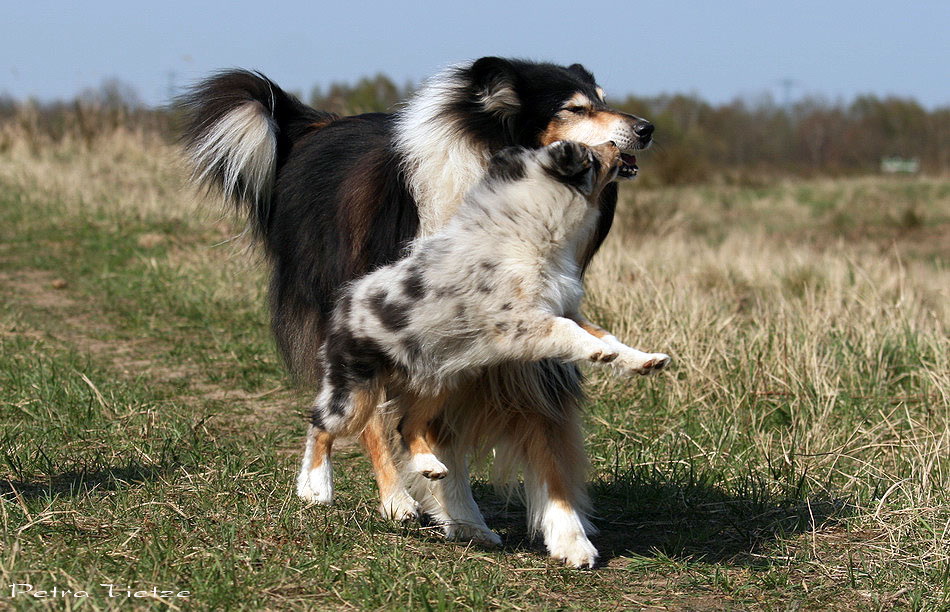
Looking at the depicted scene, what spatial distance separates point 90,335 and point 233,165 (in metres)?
2.75

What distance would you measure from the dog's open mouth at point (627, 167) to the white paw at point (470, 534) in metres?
1.38

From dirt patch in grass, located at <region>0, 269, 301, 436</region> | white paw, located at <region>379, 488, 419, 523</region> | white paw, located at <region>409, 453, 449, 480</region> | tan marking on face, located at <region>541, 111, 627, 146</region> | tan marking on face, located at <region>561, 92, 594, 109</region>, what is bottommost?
dirt patch in grass, located at <region>0, 269, 301, 436</region>

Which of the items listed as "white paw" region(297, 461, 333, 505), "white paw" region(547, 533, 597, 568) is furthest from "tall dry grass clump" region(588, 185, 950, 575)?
"white paw" region(297, 461, 333, 505)

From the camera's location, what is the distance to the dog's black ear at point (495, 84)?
149 inches

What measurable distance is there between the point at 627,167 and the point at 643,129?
1.22ft

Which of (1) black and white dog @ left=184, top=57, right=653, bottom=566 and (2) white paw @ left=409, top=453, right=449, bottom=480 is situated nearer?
(2) white paw @ left=409, top=453, right=449, bottom=480

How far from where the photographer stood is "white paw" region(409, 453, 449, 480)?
3.46 meters

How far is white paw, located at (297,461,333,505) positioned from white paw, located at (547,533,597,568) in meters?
0.88

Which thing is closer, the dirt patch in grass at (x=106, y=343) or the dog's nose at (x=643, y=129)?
the dog's nose at (x=643, y=129)

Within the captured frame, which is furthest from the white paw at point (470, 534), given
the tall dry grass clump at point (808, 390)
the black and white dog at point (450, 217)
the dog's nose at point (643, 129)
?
the dog's nose at point (643, 129)

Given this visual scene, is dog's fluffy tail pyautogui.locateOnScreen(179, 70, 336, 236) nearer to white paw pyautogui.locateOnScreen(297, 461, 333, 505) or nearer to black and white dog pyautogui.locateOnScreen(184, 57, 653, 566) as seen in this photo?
black and white dog pyautogui.locateOnScreen(184, 57, 653, 566)

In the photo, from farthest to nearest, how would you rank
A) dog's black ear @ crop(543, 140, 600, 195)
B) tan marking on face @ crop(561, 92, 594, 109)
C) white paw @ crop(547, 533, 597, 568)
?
tan marking on face @ crop(561, 92, 594, 109), white paw @ crop(547, 533, 597, 568), dog's black ear @ crop(543, 140, 600, 195)

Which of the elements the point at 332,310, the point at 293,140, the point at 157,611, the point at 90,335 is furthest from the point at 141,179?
the point at 157,611

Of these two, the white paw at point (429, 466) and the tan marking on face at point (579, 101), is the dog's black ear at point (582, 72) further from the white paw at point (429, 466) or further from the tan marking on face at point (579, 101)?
the white paw at point (429, 466)
